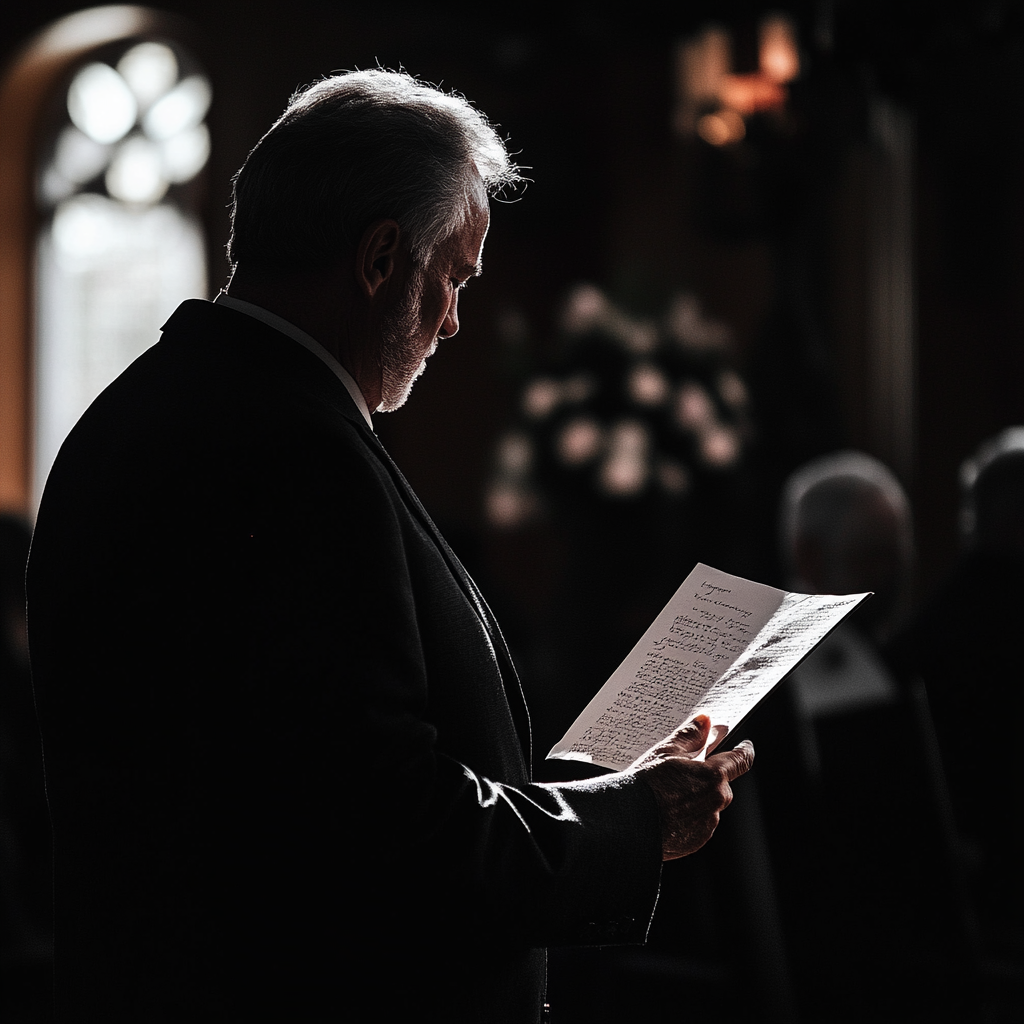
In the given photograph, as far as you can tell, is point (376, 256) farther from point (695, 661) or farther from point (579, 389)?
point (579, 389)

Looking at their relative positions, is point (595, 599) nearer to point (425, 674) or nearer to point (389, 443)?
point (389, 443)

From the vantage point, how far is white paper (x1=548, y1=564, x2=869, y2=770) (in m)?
1.44

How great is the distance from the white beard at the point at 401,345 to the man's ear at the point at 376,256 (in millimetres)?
31

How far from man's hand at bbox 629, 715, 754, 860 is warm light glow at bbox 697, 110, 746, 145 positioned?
372 cm

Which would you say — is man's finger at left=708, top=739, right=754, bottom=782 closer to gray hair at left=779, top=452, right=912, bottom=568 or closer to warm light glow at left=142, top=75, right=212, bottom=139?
gray hair at left=779, top=452, right=912, bottom=568

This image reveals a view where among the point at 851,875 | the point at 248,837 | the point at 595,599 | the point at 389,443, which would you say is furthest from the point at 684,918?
the point at 389,443

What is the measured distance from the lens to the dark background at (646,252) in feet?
18.2

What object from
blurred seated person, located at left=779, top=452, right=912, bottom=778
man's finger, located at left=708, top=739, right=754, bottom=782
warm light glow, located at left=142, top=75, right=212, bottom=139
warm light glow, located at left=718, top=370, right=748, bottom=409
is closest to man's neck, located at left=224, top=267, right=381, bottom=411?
man's finger, located at left=708, top=739, right=754, bottom=782

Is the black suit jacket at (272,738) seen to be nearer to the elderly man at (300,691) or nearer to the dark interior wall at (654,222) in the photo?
the elderly man at (300,691)

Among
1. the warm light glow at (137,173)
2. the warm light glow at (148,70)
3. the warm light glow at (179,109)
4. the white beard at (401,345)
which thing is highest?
the warm light glow at (148,70)

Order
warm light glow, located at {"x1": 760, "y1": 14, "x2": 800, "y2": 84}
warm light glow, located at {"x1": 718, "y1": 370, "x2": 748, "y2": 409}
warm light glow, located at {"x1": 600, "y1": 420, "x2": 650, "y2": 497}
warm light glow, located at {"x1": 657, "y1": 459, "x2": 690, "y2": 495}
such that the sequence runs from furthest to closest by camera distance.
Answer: warm light glow, located at {"x1": 657, "y1": 459, "x2": 690, "y2": 495} → warm light glow, located at {"x1": 718, "y1": 370, "x2": 748, "y2": 409} → warm light glow, located at {"x1": 600, "y1": 420, "x2": 650, "y2": 497} → warm light glow, located at {"x1": 760, "y1": 14, "x2": 800, "y2": 84}

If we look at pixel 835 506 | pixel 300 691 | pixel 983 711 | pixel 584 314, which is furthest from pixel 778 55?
pixel 300 691

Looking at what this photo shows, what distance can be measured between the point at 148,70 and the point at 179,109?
0.97 feet

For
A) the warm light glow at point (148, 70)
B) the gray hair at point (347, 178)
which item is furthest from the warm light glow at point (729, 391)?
the warm light glow at point (148, 70)
